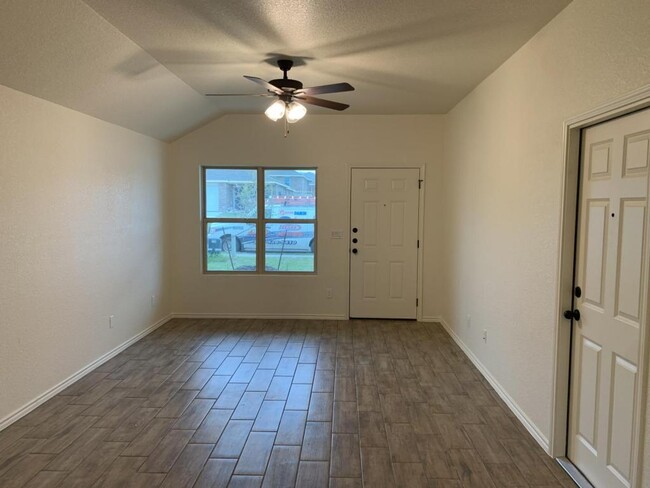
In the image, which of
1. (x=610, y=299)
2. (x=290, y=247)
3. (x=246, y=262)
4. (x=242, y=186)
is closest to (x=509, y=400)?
(x=610, y=299)

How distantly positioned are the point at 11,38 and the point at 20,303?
5.63 feet

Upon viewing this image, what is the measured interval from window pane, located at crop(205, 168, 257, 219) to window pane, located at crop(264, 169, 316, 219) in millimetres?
198

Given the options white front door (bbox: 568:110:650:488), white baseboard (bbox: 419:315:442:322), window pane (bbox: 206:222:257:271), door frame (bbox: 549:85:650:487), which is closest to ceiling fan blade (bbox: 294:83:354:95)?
door frame (bbox: 549:85:650:487)

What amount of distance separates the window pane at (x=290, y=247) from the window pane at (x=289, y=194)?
161mm

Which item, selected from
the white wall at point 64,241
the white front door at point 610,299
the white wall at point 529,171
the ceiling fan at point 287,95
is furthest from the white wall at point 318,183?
the white front door at point 610,299

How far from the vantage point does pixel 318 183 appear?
548 centimetres

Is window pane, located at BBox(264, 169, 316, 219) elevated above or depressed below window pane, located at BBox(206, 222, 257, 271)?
above

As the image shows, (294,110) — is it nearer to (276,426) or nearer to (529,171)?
(529,171)

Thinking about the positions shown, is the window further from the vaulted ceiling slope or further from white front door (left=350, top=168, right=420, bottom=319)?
the vaulted ceiling slope

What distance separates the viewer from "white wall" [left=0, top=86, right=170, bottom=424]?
286 cm

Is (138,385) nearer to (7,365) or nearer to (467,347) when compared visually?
(7,365)

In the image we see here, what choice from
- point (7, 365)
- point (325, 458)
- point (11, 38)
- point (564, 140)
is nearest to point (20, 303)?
point (7, 365)

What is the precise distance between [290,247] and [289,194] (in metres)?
0.71

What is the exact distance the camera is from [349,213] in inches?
216
